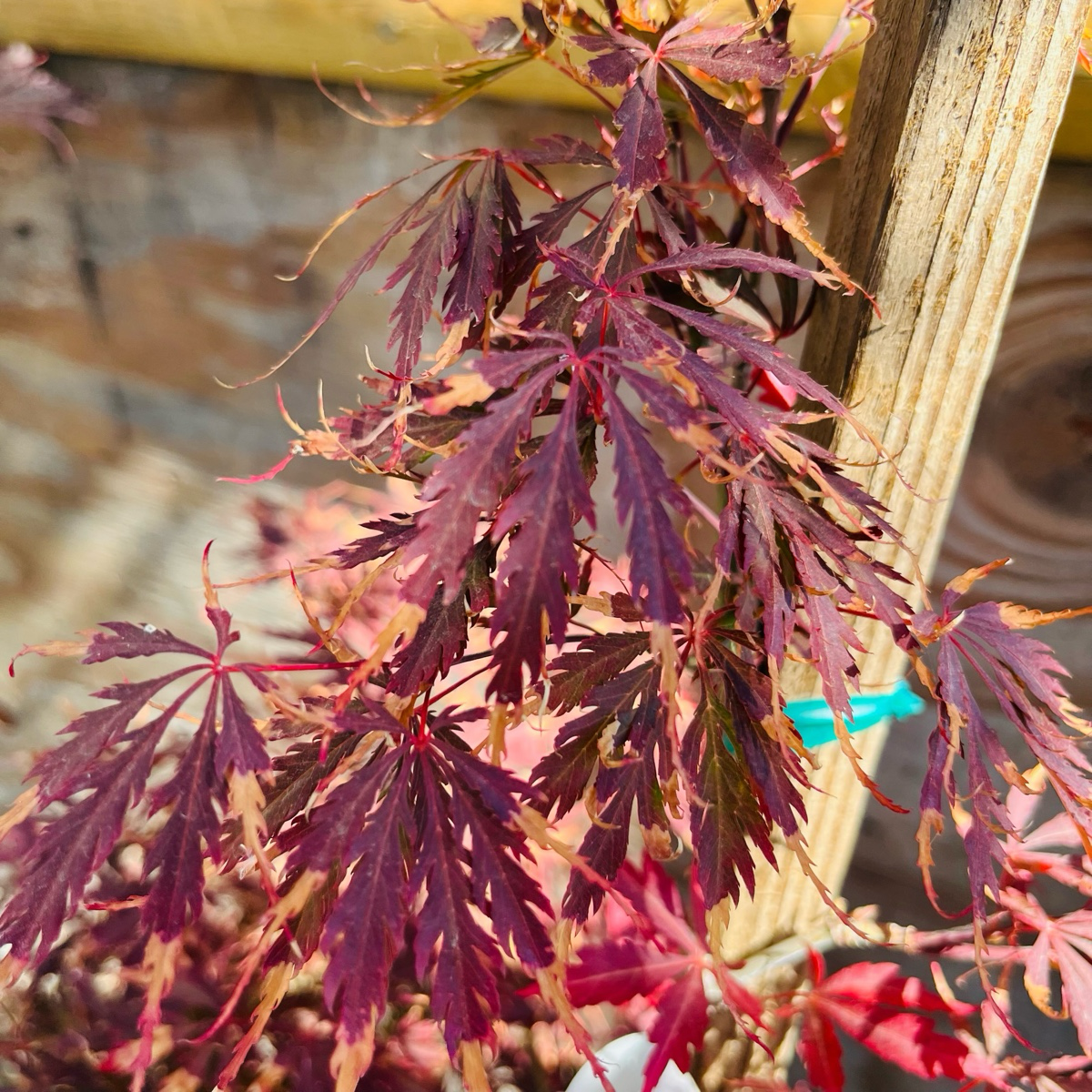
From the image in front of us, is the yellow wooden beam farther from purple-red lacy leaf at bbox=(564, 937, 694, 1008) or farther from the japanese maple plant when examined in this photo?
purple-red lacy leaf at bbox=(564, 937, 694, 1008)

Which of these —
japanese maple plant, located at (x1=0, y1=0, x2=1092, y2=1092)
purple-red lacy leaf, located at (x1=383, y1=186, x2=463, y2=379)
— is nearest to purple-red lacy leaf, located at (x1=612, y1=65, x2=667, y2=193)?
japanese maple plant, located at (x1=0, y1=0, x2=1092, y2=1092)

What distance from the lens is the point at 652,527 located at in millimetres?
312

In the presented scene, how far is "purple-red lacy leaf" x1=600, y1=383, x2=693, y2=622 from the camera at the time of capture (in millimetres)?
308

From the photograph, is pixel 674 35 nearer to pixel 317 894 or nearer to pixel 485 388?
pixel 485 388

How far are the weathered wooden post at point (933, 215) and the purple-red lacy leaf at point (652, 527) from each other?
186 mm

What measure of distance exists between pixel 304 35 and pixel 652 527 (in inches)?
41.1

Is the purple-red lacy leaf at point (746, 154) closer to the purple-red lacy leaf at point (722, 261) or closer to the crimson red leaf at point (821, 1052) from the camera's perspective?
the purple-red lacy leaf at point (722, 261)

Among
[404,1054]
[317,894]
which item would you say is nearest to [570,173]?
[317,894]

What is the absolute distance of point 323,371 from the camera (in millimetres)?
1307

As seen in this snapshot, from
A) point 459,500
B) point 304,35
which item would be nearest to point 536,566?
point 459,500

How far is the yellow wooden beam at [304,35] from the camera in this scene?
2.99 ft

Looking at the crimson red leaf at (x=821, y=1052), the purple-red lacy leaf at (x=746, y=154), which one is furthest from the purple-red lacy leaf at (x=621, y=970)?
the purple-red lacy leaf at (x=746, y=154)

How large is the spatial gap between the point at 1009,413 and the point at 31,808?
1076 mm

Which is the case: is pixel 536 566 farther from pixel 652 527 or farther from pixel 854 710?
pixel 854 710
